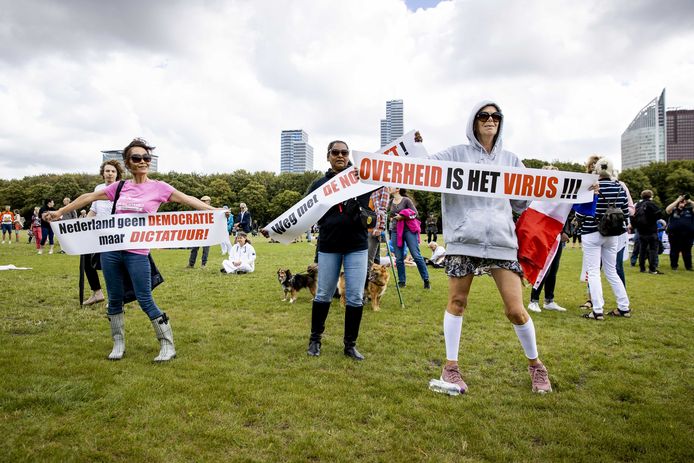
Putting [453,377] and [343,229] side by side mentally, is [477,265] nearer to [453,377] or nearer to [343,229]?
[453,377]

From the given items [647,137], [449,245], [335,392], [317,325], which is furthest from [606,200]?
[647,137]

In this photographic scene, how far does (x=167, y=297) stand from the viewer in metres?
9.08

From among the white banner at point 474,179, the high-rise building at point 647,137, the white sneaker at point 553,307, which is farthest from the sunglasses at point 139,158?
the high-rise building at point 647,137

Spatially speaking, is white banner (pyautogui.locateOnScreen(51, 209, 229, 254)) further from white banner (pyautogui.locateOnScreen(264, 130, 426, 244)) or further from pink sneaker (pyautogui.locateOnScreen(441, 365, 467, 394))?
pink sneaker (pyautogui.locateOnScreen(441, 365, 467, 394))

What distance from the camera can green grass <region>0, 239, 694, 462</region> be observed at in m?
3.08

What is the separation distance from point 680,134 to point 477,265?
196m

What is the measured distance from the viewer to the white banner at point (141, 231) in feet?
16.0

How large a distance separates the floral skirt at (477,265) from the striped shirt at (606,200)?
4008 millimetres

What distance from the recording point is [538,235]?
4324 mm

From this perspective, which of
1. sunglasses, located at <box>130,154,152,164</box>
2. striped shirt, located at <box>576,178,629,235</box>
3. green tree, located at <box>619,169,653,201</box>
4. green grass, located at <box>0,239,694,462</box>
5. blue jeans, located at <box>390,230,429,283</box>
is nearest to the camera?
green grass, located at <box>0,239,694,462</box>

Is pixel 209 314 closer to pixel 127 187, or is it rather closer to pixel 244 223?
pixel 127 187

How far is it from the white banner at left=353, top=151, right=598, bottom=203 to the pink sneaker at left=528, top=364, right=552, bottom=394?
164 centimetres

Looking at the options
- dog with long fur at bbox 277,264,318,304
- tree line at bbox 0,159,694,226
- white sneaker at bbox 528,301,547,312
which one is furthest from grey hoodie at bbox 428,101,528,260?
tree line at bbox 0,159,694,226

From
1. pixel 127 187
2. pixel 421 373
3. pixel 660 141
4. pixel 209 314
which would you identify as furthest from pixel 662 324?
pixel 660 141
